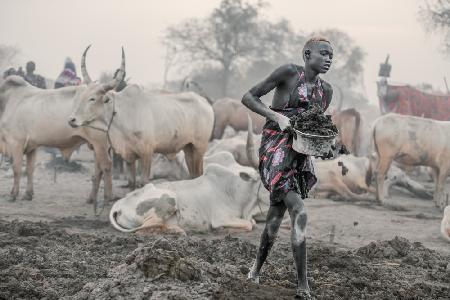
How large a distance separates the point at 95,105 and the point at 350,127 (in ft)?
25.2

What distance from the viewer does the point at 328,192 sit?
10383mm

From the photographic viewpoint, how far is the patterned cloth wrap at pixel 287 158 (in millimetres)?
4105

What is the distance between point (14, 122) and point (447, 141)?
21.3 ft

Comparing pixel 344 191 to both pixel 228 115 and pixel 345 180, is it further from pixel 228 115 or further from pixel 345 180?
pixel 228 115

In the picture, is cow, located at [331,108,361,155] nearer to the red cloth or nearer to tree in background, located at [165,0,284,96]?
the red cloth

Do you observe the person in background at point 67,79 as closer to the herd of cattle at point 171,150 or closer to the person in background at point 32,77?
the person in background at point 32,77

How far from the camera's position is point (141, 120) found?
8648 mm

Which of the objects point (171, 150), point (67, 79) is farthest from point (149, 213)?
point (67, 79)

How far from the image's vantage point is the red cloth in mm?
15386

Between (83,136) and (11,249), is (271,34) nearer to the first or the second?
(83,136)

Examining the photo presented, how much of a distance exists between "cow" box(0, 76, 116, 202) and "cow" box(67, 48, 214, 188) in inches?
15.4

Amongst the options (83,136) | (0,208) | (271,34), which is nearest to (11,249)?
(0,208)

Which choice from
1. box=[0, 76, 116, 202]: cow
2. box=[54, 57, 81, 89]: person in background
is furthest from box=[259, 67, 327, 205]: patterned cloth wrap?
box=[54, 57, 81, 89]: person in background

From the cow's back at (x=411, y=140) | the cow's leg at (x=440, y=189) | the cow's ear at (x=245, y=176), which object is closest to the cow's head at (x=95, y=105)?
the cow's ear at (x=245, y=176)
